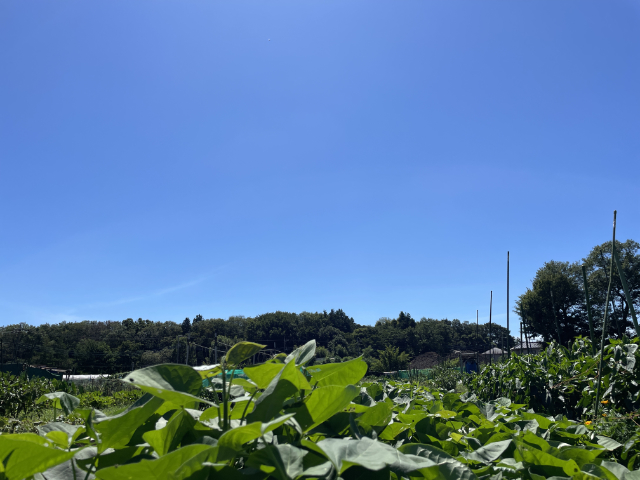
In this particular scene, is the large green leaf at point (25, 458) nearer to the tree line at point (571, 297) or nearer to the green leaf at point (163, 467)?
the green leaf at point (163, 467)

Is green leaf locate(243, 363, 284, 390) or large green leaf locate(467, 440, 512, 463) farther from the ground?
green leaf locate(243, 363, 284, 390)

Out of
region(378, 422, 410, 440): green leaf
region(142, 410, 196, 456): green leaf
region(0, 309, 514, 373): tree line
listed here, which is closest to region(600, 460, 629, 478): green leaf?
region(378, 422, 410, 440): green leaf

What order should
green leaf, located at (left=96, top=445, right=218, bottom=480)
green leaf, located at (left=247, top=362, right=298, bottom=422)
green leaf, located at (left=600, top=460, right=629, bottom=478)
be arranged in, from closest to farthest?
green leaf, located at (left=96, top=445, right=218, bottom=480) < green leaf, located at (left=247, top=362, right=298, bottom=422) < green leaf, located at (left=600, top=460, right=629, bottom=478)

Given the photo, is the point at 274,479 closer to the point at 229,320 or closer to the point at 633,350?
the point at 633,350

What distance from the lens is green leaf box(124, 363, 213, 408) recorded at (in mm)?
493

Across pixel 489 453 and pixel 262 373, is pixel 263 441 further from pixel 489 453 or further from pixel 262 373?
pixel 489 453

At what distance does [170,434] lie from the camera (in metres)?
0.53

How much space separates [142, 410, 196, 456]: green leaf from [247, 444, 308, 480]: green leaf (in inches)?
5.5

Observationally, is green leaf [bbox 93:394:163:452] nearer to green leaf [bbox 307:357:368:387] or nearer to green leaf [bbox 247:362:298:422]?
green leaf [bbox 247:362:298:422]

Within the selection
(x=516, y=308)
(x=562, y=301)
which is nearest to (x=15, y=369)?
(x=516, y=308)

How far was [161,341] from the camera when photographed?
61.7m

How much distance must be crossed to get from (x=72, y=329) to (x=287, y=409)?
236 feet

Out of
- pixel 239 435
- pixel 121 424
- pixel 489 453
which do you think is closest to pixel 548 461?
pixel 489 453

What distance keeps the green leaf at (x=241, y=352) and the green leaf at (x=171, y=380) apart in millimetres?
57
